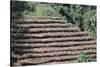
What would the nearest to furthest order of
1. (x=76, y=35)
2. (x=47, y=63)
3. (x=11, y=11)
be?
(x=11, y=11) → (x=47, y=63) → (x=76, y=35)

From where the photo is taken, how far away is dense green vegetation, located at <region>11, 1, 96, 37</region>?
7.35 feet

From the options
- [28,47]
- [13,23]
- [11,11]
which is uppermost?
[11,11]

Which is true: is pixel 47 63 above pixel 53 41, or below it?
below

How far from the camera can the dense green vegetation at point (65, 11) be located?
224 centimetres

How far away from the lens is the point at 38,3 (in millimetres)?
2320

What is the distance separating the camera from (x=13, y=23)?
2197 millimetres

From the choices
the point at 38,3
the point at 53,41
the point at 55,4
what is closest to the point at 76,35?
the point at 53,41

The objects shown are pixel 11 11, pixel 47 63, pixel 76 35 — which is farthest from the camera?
pixel 76 35

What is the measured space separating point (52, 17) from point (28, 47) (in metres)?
0.47

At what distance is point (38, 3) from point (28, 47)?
54 cm

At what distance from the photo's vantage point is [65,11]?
96.0 inches

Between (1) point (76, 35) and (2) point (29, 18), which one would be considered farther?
(1) point (76, 35)

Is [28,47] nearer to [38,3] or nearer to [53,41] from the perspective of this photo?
[53,41]

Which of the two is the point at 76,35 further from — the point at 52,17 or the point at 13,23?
the point at 13,23
